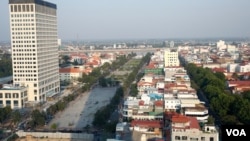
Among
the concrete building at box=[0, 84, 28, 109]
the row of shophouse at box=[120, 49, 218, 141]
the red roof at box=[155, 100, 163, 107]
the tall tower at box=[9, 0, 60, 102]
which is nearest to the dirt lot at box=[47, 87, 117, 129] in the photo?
the row of shophouse at box=[120, 49, 218, 141]

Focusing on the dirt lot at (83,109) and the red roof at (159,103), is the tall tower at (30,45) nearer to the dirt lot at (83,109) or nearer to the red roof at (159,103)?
the dirt lot at (83,109)

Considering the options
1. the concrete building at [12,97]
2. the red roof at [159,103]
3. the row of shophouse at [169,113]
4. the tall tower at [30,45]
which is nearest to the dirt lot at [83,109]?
the row of shophouse at [169,113]

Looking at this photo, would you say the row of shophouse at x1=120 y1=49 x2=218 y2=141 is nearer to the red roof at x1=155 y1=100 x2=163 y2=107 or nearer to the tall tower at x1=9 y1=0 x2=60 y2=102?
the red roof at x1=155 y1=100 x2=163 y2=107

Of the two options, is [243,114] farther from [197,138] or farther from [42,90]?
[42,90]

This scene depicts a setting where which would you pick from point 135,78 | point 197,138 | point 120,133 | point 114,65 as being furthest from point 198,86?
point 114,65

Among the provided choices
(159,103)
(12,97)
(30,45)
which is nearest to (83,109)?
(12,97)
